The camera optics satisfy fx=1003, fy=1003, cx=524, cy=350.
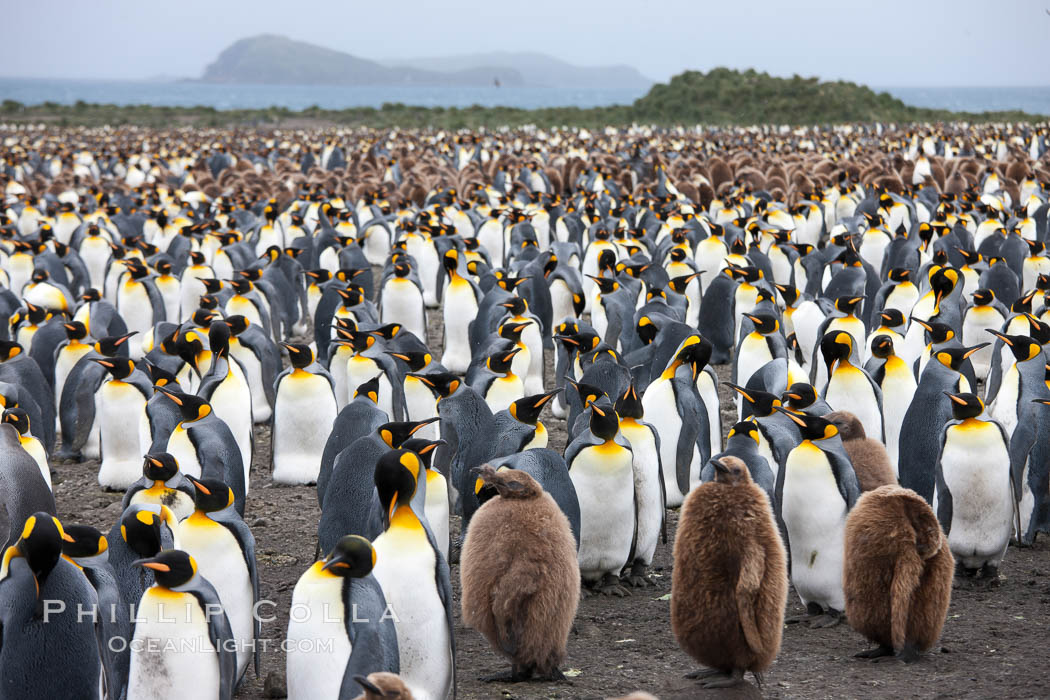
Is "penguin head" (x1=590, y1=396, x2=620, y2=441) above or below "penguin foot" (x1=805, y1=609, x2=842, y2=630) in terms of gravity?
above

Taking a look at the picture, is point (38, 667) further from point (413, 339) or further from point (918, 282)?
point (918, 282)

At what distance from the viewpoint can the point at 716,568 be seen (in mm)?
3580

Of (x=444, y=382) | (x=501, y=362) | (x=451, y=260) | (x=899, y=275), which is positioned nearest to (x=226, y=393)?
(x=444, y=382)

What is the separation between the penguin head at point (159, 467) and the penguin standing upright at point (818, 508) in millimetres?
2688

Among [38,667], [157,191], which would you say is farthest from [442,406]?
[157,191]

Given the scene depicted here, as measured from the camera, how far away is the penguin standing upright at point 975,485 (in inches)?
185

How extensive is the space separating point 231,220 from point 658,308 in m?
7.61

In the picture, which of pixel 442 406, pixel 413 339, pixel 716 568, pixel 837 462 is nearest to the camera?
pixel 716 568

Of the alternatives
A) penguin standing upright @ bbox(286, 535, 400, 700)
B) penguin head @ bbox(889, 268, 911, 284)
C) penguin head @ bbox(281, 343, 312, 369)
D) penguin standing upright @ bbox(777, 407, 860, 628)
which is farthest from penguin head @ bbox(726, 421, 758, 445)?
penguin head @ bbox(889, 268, 911, 284)

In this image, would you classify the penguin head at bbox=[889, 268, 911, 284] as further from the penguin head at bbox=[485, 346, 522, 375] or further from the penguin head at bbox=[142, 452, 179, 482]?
the penguin head at bbox=[142, 452, 179, 482]

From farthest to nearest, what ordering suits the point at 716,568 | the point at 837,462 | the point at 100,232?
the point at 100,232 < the point at 837,462 < the point at 716,568

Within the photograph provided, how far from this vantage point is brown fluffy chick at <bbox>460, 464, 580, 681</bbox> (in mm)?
3711

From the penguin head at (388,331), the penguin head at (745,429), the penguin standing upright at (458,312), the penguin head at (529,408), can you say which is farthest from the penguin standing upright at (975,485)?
the penguin standing upright at (458,312)

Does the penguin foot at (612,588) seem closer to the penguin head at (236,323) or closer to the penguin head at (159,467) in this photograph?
the penguin head at (159,467)
